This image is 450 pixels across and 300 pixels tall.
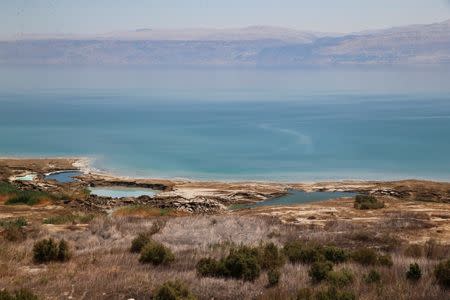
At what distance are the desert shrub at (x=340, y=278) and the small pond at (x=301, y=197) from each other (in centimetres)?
2692

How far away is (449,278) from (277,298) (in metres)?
3.44

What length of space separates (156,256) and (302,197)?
29233 mm

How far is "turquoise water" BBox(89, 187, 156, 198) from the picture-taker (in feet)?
134

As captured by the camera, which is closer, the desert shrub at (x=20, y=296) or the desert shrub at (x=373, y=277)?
the desert shrub at (x=20, y=296)

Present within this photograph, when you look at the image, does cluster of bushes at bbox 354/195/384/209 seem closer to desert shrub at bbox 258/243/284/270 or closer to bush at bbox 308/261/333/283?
desert shrub at bbox 258/243/284/270

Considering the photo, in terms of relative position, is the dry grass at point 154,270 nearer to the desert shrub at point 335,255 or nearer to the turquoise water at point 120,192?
the desert shrub at point 335,255

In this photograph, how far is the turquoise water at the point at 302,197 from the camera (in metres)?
38.2

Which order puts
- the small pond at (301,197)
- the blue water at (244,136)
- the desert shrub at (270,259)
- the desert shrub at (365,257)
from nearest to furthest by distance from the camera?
the desert shrub at (270,259), the desert shrub at (365,257), the small pond at (301,197), the blue water at (244,136)

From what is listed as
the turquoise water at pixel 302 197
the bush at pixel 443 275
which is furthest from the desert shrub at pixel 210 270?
the turquoise water at pixel 302 197

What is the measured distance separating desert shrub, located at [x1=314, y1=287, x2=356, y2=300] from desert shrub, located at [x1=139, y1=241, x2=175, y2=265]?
13.4ft

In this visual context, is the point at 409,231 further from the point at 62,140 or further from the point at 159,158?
the point at 62,140

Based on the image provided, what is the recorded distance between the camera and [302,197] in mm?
40156

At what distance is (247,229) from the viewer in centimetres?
1748

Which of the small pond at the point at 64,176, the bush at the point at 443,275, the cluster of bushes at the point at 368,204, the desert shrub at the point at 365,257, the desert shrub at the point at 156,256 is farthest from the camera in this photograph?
the small pond at the point at 64,176
